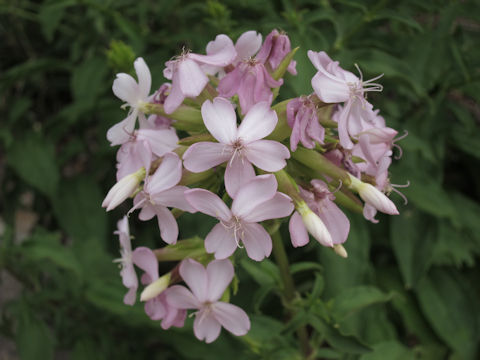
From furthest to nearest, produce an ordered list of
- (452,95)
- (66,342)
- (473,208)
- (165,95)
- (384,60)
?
(452,95), (473,208), (66,342), (384,60), (165,95)

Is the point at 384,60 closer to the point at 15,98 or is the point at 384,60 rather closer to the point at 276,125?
the point at 276,125

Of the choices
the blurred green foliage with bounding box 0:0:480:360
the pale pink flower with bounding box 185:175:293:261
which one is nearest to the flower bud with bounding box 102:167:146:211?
the pale pink flower with bounding box 185:175:293:261

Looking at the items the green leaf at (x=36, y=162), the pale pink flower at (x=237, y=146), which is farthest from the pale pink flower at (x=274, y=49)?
the green leaf at (x=36, y=162)

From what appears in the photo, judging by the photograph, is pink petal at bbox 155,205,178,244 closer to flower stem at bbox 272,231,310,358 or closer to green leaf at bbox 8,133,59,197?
flower stem at bbox 272,231,310,358

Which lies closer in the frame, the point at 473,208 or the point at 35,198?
the point at 473,208

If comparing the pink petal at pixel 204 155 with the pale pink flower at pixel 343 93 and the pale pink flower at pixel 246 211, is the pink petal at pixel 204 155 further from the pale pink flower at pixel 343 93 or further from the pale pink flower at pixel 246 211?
the pale pink flower at pixel 343 93

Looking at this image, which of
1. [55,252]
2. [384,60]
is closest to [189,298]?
[55,252]
